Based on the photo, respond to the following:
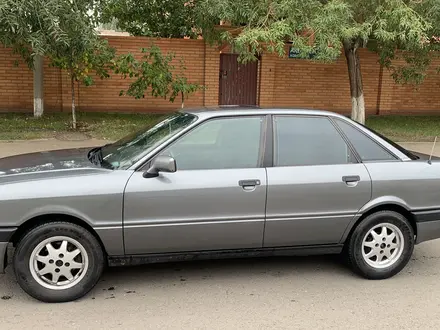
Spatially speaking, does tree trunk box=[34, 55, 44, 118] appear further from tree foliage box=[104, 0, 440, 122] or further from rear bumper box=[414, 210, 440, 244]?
rear bumper box=[414, 210, 440, 244]

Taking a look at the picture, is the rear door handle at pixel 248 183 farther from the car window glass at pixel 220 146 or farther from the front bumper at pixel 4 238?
the front bumper at pixel 4 238

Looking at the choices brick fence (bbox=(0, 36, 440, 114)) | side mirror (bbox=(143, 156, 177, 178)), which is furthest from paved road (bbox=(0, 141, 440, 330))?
brick fence (bbox=(0, 36, 440, 114))

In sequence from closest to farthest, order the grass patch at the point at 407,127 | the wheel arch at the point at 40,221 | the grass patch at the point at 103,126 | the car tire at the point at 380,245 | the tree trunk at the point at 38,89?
1. the wheel arch at the point at 40,221
2. the car tire at the point at 380,245
3. the grass patch at the point at 103,126
4. the grass patch at the point at 407,127
5. the tree trunk at the point at 38,89

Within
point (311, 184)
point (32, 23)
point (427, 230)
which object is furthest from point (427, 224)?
point (32, 23)

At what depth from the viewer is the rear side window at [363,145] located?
423cm

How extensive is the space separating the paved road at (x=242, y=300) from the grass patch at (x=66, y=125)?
6899 mm

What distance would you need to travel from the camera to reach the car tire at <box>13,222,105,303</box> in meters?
3.54

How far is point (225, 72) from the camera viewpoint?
15.1m

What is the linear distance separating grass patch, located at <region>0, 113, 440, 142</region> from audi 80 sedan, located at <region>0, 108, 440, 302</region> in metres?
6.65

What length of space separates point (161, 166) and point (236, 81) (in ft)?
39.2

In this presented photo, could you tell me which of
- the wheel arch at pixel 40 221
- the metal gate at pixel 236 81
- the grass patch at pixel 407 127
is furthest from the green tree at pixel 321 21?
the wheel arch at pixel 40 221

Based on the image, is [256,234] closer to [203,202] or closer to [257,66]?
[203,202]

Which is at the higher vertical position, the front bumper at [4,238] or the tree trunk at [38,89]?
the tree trunk at [38,89]

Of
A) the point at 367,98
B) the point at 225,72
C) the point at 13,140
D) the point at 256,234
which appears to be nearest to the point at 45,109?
the point at 13,140
